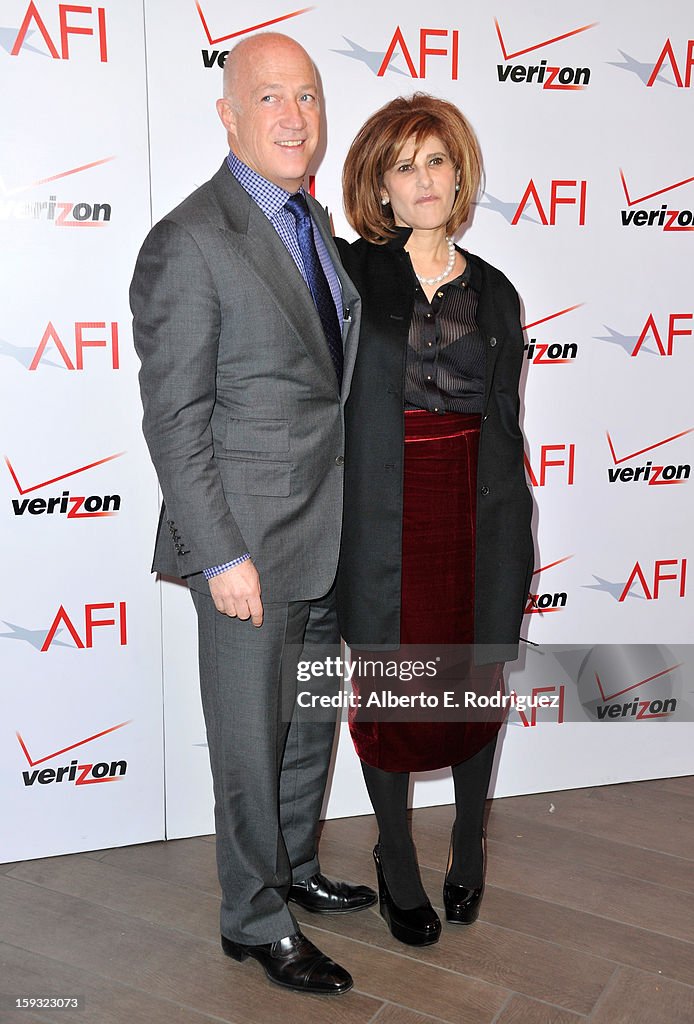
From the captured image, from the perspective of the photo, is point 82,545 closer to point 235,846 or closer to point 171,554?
point 171,554

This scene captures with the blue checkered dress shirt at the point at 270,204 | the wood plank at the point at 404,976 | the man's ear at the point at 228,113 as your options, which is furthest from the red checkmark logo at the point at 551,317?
the wood plank at the point at 404,976

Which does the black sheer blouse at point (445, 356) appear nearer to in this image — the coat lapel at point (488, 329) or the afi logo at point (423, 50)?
the coat lapel at point (488, 329)

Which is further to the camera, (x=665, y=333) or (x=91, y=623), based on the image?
(x=665, y=333)

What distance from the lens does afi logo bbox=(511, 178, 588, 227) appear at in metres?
2.80

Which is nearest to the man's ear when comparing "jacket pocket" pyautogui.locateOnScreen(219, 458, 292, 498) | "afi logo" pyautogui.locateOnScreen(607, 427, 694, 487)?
"jacket pocket" pyautogui.locateOnScreen(219, 458, 292, 498)

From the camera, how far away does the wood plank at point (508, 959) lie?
217 centimetres

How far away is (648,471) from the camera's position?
3057mm

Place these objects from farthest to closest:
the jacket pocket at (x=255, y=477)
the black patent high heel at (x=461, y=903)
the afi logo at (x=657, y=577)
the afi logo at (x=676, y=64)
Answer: the afi logo at (x=657, y=577), the afi logo at (x=676, y=64), the black patent high heel at (x=461, y=903), the jacket pocket at (x=255, y=477)

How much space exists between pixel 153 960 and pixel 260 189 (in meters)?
1.60

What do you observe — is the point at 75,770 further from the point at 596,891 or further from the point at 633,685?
the point at 633,685

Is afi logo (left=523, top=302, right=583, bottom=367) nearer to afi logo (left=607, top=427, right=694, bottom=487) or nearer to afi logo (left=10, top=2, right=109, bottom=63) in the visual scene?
afi logo (left=607, top=427, right=694, bottom=487)

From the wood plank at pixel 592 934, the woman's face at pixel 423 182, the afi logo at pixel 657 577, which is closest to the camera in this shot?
the woman's face at pixel 423 182

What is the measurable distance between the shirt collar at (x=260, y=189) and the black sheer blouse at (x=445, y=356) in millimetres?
326

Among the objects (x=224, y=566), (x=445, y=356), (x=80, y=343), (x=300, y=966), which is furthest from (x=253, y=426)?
(x=300, y=966)
